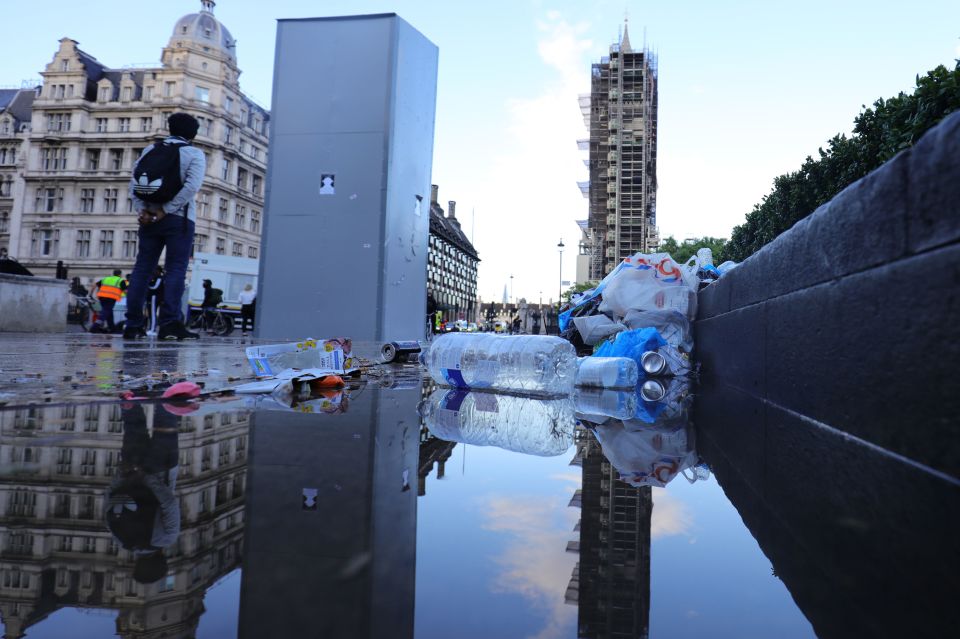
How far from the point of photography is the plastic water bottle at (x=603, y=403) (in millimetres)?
3209

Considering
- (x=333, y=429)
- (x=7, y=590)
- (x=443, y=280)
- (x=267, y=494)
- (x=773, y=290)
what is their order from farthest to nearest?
(x=443, y=280)
(x=773, y=290)
(x=333, y=429)
(x=267, y=494)
(x=7, y=590)

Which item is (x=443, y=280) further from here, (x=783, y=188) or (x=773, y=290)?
(x=773, y=290)

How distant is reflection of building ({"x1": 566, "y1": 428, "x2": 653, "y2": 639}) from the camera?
2.67 ft

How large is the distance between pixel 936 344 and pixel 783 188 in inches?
1056

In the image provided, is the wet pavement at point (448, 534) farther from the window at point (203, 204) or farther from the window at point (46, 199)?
the window at point (46, 199)

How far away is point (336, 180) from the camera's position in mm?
10156

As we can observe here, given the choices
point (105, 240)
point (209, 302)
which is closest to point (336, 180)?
point (209, 302)

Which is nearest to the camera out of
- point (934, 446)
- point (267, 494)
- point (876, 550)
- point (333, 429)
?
point (876, 550)

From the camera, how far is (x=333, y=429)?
2.24 meters

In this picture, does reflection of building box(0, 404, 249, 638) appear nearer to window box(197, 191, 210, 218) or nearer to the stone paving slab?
the stone paving slab

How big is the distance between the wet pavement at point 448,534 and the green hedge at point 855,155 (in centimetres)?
988

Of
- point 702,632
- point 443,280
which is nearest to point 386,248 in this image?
point 702,632

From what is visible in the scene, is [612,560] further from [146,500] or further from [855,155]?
[855,155]

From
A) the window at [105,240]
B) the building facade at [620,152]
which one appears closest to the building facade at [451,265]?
the building facade at [620,152]
